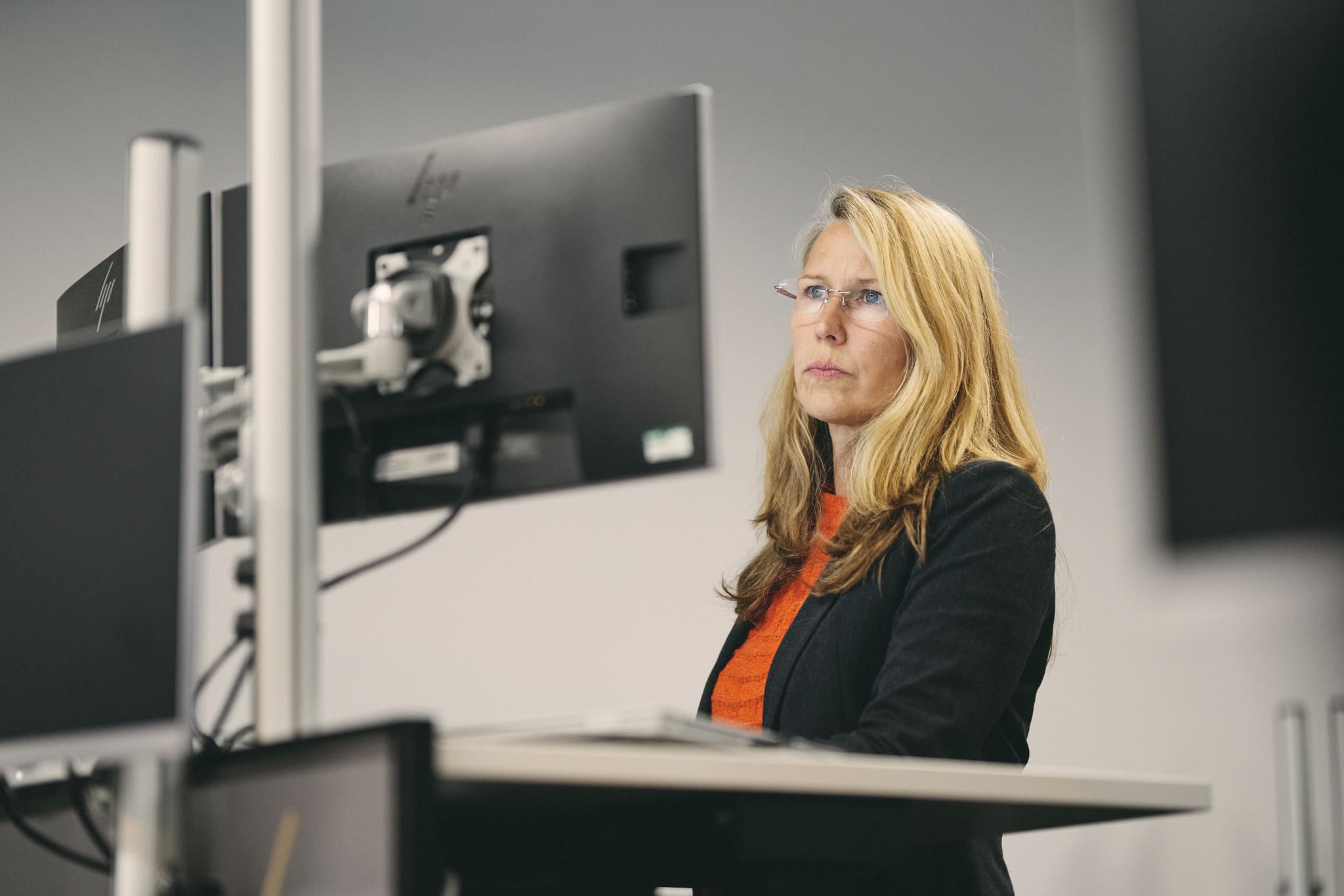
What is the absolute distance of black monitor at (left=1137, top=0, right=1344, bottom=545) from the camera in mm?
396

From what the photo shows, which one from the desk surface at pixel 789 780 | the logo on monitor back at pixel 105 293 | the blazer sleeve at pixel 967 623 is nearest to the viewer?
the desk surface at pixel 789 780

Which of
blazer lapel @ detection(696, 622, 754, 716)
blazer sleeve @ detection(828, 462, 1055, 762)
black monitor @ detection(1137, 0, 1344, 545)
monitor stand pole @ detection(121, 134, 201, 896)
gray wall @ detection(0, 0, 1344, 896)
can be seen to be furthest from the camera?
gray wall @ detection(0, 0, 1344, 896)

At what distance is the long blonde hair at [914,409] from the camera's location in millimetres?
1602

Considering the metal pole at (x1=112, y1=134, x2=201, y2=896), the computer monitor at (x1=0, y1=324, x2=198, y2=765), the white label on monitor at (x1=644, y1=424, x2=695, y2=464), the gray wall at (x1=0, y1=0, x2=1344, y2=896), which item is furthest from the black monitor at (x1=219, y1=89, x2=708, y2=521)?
the gray wall at (x1=0, y1=0, x2=1344, y2=896)

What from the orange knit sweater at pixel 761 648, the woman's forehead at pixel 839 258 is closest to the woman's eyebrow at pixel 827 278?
the woman's forehead at pixel 839 258

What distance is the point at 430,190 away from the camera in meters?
1.19

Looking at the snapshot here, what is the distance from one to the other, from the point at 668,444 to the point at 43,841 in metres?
0.53

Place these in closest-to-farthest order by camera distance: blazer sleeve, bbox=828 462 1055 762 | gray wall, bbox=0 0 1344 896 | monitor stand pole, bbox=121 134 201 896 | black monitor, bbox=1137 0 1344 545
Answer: black monitor, bbox=1137 0 1344 545 < monitor stand pole, bbox=121 134 201 896 < blazer sleeve, bbox=828 462 1055 762 < gray wall, bbox=0 0 1344 896

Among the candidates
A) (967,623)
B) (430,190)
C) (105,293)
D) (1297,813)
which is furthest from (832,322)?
(1297,813)

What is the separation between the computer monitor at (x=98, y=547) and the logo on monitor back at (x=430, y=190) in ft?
1.15

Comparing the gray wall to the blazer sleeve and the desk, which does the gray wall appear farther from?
the desk

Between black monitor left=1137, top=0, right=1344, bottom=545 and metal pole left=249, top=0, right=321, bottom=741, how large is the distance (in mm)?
696

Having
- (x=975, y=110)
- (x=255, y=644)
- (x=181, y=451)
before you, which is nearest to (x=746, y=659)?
(x=255, y=644)

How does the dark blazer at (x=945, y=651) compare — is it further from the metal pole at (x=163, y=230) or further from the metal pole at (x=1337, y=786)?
the metal pole at (x=1337, y=786)
